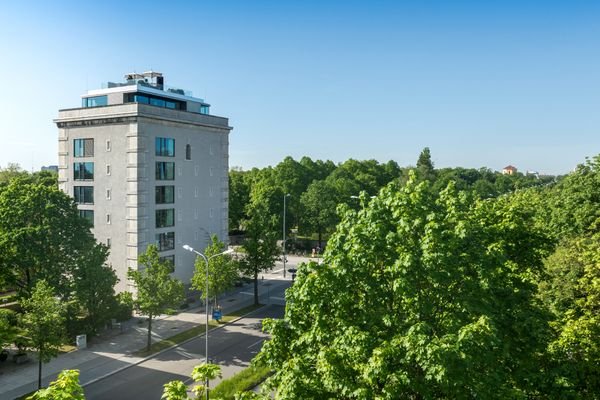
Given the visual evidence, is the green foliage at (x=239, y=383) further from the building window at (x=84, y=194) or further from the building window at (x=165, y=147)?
the building window at (x=84, y=194)

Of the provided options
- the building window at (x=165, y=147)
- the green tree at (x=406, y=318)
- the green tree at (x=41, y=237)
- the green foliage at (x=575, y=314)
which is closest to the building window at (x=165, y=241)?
the building window at (x=165, y=147)

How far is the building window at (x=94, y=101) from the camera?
169 feet

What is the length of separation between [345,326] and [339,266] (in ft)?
6.45

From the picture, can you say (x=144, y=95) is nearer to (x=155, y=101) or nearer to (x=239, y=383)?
(x=155, y=101)

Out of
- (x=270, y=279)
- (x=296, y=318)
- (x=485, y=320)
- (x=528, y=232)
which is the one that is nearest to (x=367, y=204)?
(x=296, y=318)

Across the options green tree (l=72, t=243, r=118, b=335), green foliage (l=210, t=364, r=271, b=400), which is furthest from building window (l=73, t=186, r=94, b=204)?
green foliage (l=210, t=364, r=271, b=400)

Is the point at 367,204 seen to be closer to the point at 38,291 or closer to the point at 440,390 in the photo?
the point at 440,390

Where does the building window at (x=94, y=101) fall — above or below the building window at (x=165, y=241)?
above

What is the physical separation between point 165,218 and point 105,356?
695 inches

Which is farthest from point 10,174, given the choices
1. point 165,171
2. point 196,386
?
point 196,386

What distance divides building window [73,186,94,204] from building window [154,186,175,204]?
6.87m

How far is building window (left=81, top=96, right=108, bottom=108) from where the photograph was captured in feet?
169

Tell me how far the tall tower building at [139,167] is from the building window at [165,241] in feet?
0.35

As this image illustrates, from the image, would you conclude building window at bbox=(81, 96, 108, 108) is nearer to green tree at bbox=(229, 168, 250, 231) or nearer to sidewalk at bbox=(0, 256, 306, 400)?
sidewalk at bbox=(0, 256, 306, 400)
